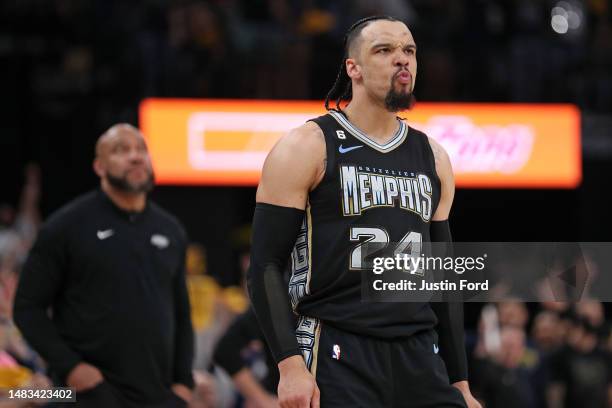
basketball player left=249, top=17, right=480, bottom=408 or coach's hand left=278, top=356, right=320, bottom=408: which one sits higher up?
basketball player left=249, top=17, right=480, bottom=408

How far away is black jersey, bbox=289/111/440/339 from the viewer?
A: 3881mm

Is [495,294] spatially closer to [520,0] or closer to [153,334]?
[153,334]

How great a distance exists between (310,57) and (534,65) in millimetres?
2901

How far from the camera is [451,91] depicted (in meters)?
13.6

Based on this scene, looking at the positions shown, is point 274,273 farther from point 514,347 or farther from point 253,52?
point 253,52

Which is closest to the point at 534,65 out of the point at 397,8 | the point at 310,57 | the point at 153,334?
the point at 397,8

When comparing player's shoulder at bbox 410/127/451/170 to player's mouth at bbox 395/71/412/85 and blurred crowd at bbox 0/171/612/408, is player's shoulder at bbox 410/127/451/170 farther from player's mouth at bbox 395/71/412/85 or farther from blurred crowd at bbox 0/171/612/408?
blurred crowd at bbox 0/171/612/408

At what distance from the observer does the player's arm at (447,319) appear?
4199 mm

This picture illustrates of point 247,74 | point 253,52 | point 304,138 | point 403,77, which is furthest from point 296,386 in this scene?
point 253,52

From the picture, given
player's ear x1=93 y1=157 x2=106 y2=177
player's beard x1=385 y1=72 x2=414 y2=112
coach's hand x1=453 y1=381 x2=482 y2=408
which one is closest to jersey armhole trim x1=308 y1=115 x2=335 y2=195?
player's beard x1=385 y1=72 x2=414 y2=112

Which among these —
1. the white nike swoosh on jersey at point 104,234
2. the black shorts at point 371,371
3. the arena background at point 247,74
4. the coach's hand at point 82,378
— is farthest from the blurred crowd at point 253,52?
the black shorts at point 371,371

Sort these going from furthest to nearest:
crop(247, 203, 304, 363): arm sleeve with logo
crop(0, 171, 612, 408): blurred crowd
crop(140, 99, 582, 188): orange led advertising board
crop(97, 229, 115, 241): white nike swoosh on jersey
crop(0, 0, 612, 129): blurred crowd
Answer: crop(0, 0, 612, 129): blurred crowd → crop(140, 99, 582, 188): orange led advertising board → crop(0, 171, 612, 408): blurred crowd → crop(97, 229, 115, 241): white nike swoosh on jersey → crop(247, 203, 304, 363): arm sleeve with logo

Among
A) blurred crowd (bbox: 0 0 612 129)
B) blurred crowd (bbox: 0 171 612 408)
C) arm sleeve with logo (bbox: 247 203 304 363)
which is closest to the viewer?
arm sleeve with logo (bbox: 247 203 304 363)

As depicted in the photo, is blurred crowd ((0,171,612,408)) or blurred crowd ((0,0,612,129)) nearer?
blurred crowd ((0,171,612,408))
